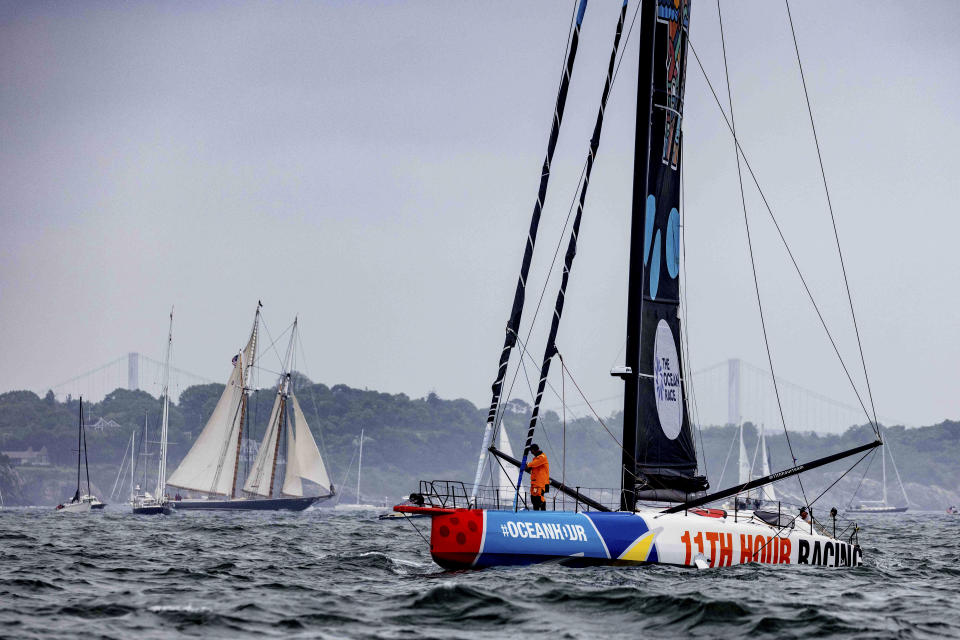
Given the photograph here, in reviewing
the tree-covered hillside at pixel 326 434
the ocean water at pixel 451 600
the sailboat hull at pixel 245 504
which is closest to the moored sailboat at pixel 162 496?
the sailboat hull at pixel 245 504

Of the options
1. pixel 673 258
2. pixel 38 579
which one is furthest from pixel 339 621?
pixel 673 258

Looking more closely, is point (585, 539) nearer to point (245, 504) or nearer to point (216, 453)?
point (216, 453)

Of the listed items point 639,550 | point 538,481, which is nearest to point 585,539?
point 639,550

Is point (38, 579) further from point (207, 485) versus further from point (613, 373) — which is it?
point (207, 485)

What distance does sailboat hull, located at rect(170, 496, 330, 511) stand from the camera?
72.2 metres

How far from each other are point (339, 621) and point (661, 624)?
3.05 m

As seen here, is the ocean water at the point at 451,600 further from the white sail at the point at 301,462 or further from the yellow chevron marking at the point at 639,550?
the white sail at the point at 301,462

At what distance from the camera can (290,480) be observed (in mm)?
74500

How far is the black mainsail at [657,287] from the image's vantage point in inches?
698

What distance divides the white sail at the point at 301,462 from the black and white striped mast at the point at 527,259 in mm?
56640

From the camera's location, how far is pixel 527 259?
17.3m

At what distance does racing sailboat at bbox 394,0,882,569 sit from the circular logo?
0.02m

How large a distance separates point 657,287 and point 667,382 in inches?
58.3

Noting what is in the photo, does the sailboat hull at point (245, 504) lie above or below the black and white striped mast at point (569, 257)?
below
